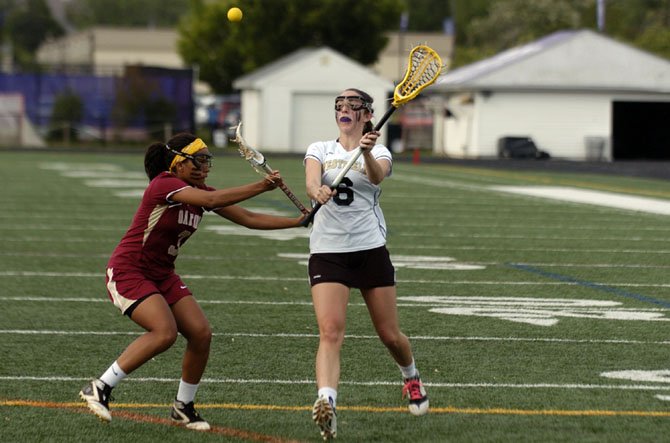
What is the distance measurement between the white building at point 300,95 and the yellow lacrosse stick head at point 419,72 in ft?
159

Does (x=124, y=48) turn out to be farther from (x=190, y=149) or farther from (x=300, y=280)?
(x=190, y=149)

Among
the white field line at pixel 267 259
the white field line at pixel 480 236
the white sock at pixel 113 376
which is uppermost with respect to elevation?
the white sock at pixel 113 376

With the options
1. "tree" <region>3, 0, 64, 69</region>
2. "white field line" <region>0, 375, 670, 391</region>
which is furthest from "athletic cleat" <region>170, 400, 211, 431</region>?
"tree" <region>3, 0, 64, 69</region>

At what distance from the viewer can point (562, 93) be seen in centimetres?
5247

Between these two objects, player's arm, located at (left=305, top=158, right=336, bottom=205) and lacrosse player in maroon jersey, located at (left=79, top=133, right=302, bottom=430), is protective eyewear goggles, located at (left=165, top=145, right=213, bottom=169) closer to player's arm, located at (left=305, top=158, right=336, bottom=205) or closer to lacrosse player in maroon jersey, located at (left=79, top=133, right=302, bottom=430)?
lacrosse player in maroon jersey, located at (left=79, top=133, right=302, bottom=430)

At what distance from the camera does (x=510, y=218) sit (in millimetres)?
21547

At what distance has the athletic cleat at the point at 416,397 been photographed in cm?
732

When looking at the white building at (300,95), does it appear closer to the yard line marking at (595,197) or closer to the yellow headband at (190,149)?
the yard line marking at (595,197)

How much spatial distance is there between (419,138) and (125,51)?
62815 millimetres

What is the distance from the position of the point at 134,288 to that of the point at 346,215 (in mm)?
1122

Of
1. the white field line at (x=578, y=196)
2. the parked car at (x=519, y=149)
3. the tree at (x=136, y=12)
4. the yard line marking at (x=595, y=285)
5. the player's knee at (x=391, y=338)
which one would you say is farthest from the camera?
the tree at (x=136, y=12)

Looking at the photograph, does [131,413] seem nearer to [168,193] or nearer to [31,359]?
[168,193]

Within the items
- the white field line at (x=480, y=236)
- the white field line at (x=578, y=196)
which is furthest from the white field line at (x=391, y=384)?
the white field line at (x=578, y=196)

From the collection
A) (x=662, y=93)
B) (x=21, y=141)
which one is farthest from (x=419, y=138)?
(x=21, y=141)
